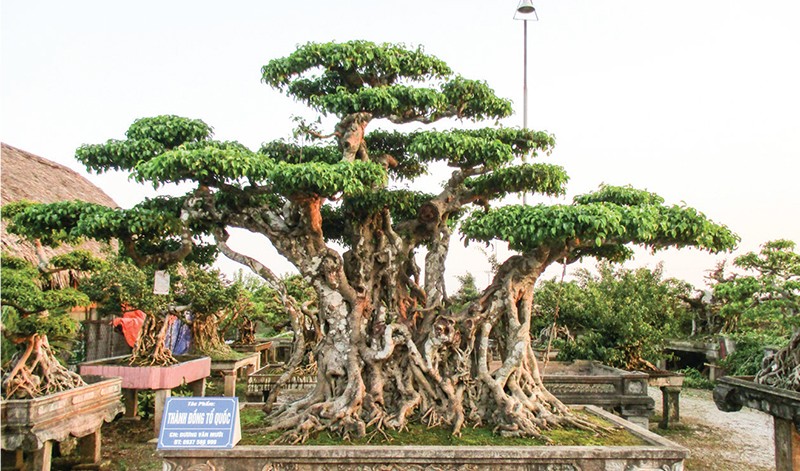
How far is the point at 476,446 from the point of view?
5816 millimetres

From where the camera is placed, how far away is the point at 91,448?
763 centimetres

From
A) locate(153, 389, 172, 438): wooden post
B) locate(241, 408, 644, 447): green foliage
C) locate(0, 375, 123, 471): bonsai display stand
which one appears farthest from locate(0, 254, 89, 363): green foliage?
locate(153, 389, 172, 438): wooden post

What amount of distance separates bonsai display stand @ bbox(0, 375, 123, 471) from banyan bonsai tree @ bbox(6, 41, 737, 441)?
178 cm

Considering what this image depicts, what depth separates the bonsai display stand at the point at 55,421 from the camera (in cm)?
590

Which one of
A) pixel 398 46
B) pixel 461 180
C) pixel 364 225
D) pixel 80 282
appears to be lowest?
pixel 80 282

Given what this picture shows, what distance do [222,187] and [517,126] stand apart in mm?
3720

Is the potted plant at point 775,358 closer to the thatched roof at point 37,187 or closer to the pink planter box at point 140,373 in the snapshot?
the pink planter box at point 140,373

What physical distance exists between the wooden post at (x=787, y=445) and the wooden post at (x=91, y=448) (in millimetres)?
7895

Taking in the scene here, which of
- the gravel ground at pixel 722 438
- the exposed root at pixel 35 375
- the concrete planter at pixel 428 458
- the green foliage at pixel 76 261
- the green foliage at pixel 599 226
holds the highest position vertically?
the green foliage at pixel 599 226

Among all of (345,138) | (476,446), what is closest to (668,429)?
(476,446)

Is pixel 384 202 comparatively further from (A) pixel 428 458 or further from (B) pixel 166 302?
(B) pixel 166 302

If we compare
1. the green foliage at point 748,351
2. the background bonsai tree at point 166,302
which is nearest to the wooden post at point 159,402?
the background bonsai tree at point 166,302

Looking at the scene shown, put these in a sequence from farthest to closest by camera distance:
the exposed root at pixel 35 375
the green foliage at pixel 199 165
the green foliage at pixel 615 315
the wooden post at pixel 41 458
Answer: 1. the green foliage at pixel 615 315
2. the exposed root at pixel 35 375
3. the wooden post at pixel 41 458
4. the green foliage at pixel 199 165

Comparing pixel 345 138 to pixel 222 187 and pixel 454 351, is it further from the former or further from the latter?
pixel 454 351
